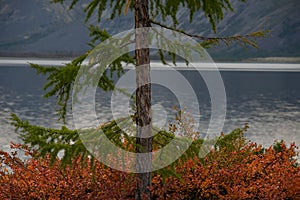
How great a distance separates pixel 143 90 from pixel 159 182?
2.91 m

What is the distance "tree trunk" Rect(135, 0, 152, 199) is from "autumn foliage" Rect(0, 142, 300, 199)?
1100 mm

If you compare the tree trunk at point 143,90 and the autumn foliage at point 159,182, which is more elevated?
the tree trunk at point 143,90

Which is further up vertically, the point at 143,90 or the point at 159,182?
the point at 143,90

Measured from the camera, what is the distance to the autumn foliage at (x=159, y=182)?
31.3ft

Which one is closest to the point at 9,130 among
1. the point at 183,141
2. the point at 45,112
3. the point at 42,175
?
the point at 45,112

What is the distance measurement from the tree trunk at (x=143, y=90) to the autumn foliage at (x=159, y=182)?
43.3 inches

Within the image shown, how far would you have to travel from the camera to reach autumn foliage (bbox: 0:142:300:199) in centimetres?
953

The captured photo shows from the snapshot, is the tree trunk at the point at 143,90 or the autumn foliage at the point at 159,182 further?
the autumn foliage at the point at 159,182

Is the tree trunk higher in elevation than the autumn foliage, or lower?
higher

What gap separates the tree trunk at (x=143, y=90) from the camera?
821cm

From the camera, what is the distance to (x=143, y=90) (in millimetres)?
8242

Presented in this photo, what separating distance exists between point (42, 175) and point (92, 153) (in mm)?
2845

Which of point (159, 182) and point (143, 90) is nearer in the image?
point (143, 90)

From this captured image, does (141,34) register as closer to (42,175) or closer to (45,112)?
(42,175)
